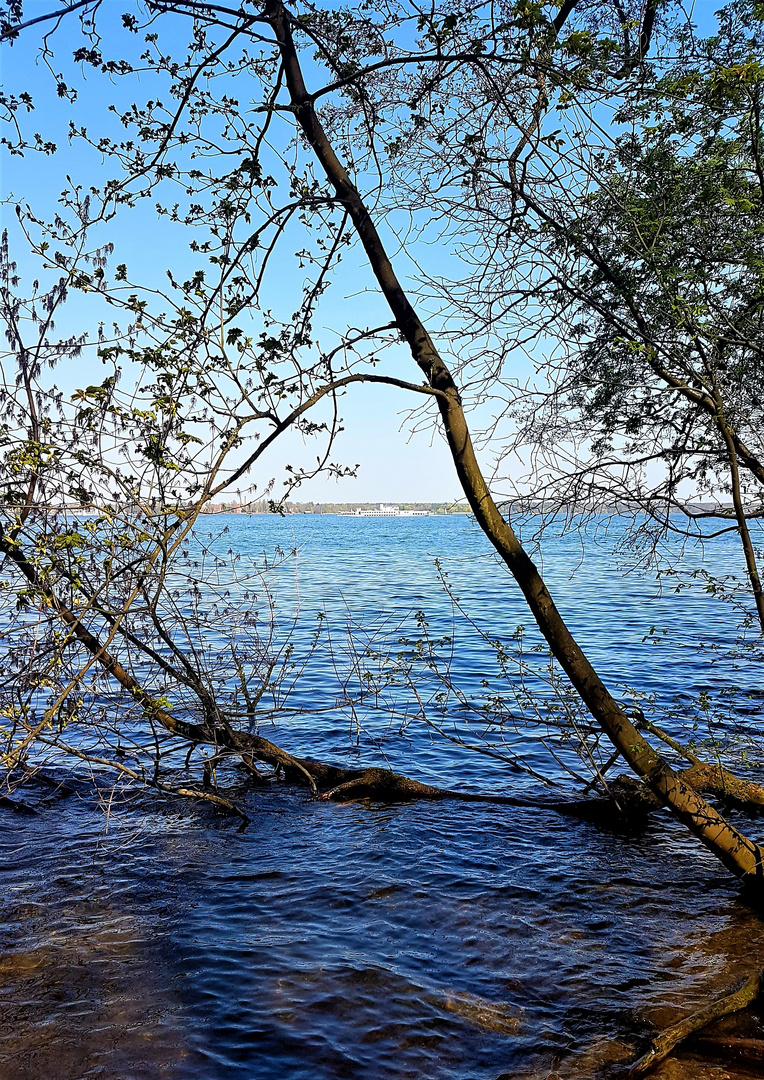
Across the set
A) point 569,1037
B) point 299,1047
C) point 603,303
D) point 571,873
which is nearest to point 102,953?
point 299,1047

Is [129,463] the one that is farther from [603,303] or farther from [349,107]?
[603,303]

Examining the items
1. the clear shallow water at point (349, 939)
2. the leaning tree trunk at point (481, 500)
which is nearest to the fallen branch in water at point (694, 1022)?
the clear shallow water at point (349, 939)

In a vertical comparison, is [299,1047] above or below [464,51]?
below

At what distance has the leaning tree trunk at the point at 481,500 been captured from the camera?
5.60 meters

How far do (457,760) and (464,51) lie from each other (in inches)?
357

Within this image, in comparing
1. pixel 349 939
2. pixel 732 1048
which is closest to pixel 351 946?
pixel 349 939

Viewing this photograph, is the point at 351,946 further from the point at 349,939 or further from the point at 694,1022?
the point at 694,1022

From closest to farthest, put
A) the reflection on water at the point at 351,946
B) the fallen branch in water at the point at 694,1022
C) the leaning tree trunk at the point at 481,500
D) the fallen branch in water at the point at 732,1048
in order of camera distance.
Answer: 1. the fallen branch in water at the point at 694,1022
2. the fallen branch in water at the point at 732,1048
3. the reflection on water at the point at 351,946
4. the leaning tree trunk at the point at 481,500

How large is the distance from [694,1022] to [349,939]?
2.75m

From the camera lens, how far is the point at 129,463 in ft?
18.8

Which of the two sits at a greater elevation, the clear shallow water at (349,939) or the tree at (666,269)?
the tree at (666,269)

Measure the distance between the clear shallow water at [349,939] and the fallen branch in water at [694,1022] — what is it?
0.37 metres

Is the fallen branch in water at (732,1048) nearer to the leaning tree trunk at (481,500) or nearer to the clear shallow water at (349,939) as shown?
the clear shallow water at (349,939)

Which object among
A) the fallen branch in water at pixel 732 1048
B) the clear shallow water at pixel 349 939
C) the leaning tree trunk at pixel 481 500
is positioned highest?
the leaning tree trunk at pixel 481 500
